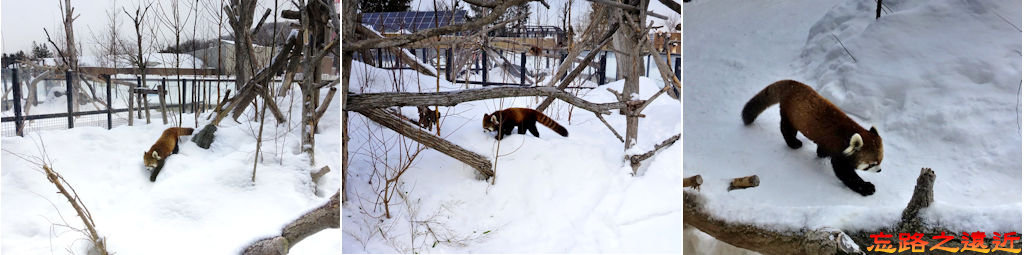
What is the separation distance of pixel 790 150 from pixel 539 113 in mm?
809

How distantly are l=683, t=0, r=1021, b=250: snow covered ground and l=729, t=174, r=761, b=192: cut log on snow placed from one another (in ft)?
0.08

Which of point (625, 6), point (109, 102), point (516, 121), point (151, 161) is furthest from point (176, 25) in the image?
point (625, 6)

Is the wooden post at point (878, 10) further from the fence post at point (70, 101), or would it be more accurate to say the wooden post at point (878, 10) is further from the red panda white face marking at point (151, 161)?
the fence post at point (70, 101)

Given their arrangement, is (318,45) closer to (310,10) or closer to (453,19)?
(310,10)

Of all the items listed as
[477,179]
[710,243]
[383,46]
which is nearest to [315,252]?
[477,179]

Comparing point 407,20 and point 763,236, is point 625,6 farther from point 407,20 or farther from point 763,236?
point 763,236

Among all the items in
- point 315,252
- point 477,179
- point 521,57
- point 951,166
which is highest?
point 521,57

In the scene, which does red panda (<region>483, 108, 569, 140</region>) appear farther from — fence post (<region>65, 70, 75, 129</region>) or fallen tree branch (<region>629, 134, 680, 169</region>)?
fence post (<region>65, 70, 75, 129</region>)

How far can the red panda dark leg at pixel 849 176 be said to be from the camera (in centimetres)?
178

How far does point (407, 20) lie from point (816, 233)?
4.87ft

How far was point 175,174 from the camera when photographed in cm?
189

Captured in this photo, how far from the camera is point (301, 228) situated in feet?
6.70

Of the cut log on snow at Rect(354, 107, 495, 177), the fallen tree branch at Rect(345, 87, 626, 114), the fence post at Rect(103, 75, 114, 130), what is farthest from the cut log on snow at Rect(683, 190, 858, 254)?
the fence post at Rect(103, 75, 114, 130)

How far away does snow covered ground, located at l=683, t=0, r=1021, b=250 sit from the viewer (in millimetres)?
1785
